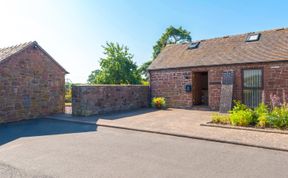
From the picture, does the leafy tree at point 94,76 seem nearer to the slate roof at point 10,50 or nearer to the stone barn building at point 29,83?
the stone barn building at point 29,83

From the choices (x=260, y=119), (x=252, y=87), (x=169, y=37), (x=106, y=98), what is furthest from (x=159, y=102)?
(x=169, y=37)

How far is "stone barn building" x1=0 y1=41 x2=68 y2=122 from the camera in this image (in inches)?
438

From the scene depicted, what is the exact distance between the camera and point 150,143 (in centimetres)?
683

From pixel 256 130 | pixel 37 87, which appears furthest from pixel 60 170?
pixel 37 87

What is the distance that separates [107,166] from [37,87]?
9.26m

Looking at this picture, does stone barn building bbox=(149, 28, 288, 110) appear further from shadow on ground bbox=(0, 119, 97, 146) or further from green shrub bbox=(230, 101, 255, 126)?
shadow on ground bbox=(0, 119, 97, 146)

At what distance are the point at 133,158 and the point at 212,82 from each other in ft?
30.9

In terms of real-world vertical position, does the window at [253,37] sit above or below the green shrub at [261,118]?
above

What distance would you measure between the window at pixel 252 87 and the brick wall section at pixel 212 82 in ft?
0.68

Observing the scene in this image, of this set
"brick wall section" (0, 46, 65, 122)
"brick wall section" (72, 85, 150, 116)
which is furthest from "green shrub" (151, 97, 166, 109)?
"brick wall section" (0, 46, 65, 122)

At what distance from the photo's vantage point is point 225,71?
1307 cm

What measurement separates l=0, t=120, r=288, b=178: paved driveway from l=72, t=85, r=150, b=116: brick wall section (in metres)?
4.65

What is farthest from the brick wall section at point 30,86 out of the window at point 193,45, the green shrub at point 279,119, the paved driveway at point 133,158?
the green shrub at point 279,119

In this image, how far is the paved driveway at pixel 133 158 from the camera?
4.59 m
